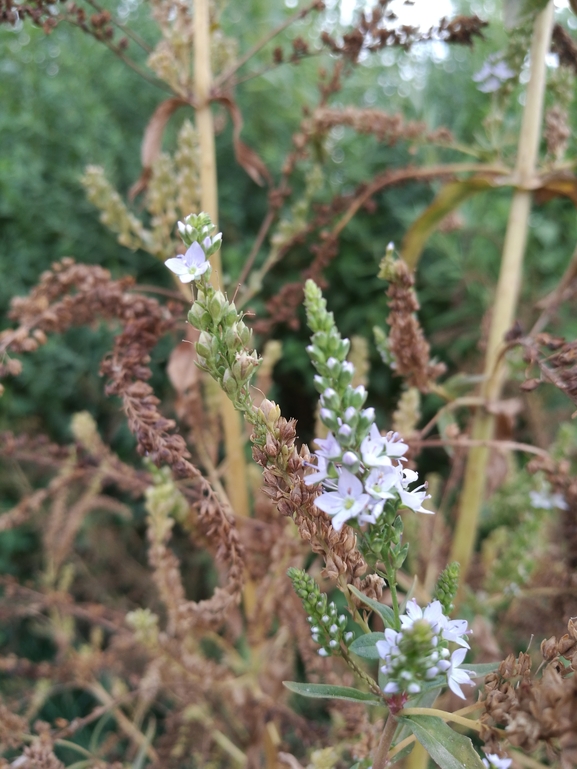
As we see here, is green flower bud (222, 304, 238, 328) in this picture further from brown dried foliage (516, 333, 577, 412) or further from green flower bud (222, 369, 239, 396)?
brown dried foliage (516, 333, 577, 412)

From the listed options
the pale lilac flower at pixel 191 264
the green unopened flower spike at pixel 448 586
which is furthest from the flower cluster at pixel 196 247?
the green unopened flower spike at pixel 448 586

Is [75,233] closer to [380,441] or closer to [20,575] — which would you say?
[20,575]

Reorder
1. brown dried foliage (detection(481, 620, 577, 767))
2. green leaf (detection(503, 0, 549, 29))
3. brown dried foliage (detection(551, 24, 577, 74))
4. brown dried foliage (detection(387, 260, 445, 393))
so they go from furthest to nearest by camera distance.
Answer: brown dried foliage (detection(551, 24, 577, 74))
green leaf (detection(503, 0, 549, 29))
brown dried foliage (detection(387, 260, 445, 393))
brown dried foliage (detection(481, 620, 577, 767))

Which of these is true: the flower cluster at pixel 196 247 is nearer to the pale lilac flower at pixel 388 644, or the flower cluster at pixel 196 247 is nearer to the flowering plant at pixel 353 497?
the flowering plant at pixel 353 497

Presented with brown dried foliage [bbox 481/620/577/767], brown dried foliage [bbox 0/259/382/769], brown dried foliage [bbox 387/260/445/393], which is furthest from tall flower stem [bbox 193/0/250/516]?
brown dried foliage [bbox 481/620/577/767]

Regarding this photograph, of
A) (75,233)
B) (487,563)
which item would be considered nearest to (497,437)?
(487,563)

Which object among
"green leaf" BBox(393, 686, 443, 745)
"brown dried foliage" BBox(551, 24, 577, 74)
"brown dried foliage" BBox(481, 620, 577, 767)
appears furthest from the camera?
"brown dried foliage" BBox(551, 24, 577, 74)
